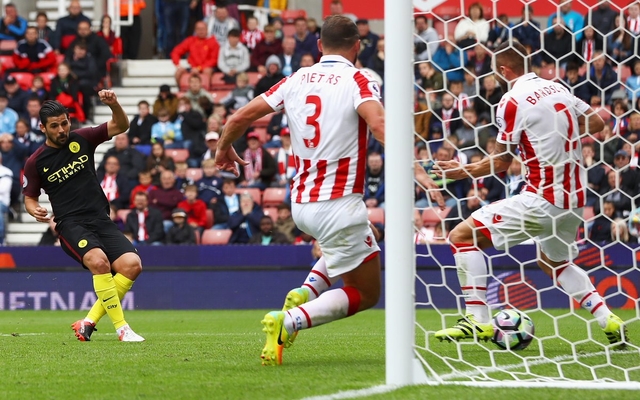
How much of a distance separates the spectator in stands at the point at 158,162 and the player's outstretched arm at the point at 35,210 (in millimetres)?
7858

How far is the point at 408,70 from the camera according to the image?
4945 mm

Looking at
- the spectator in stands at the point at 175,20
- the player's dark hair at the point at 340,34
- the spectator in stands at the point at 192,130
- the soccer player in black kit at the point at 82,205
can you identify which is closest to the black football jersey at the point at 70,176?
the soccer player in black kit at the point at 82,205

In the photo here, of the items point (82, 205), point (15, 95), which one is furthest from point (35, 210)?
point (15, 95)

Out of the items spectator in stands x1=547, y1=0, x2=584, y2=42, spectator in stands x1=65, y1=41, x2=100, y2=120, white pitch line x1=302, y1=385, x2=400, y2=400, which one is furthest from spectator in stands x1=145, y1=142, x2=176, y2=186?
white pitch line x1=302, y1=385, x2=400, y2=400

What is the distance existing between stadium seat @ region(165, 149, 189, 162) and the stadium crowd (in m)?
0.02

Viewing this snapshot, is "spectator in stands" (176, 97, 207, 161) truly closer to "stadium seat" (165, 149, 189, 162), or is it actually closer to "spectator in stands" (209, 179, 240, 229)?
"stadium seat" (165, 149, 189, 162)

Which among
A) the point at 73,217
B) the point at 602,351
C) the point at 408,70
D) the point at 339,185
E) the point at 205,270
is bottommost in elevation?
the point at 205,270

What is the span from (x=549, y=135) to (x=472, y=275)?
3.39ft

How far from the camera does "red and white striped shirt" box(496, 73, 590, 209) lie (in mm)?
6727

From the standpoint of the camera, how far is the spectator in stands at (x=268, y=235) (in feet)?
48.5

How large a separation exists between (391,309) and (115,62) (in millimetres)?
15899

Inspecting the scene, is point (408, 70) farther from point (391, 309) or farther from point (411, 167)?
point (391, 309)

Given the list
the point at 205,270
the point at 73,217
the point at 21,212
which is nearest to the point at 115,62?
the point at 21,212

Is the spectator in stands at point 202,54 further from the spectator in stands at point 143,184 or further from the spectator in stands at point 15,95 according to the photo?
the spectator in stands at point 143,184
